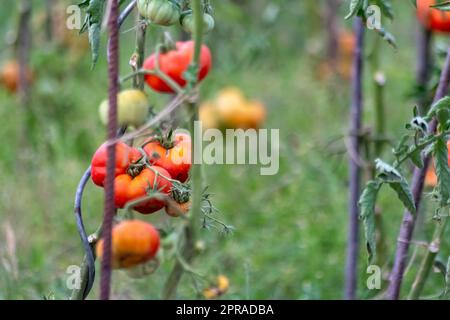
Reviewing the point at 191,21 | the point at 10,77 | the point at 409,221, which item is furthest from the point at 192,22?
the point at 10,77

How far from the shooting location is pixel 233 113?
4.02 metres

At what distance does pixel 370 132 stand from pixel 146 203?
1.18 metres

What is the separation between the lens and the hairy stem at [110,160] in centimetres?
90

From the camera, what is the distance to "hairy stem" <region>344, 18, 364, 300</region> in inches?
80.4

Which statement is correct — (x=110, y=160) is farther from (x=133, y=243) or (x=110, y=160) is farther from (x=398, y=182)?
(x=398, y=182)

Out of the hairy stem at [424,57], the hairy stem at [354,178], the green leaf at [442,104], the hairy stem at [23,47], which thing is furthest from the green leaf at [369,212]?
the hairy stem at [23,47]

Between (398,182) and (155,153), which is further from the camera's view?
(398,182)

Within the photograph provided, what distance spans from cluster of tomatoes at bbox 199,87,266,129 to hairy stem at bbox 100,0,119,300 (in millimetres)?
2880

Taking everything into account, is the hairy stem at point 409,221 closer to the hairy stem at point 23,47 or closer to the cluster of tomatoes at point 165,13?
the cluster of tomatoes at point 165,13

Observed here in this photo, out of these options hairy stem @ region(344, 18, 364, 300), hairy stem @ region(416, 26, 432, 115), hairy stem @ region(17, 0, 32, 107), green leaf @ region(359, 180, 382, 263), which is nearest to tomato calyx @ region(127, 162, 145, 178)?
green leaf @ region(359, 180, 382, 263)

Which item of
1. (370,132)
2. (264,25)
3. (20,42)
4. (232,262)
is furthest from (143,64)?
(264,25)

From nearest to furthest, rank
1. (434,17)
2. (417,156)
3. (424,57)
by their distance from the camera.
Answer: (417,156) → (434,17) → (424,57)

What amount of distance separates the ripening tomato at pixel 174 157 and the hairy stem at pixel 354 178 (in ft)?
3.20

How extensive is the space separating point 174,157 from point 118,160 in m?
0.09
